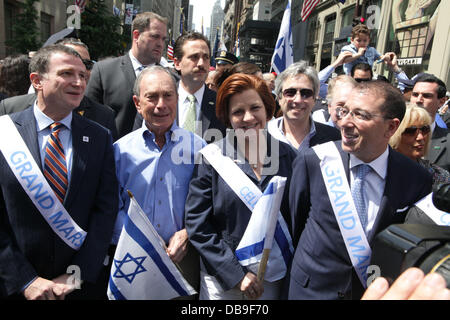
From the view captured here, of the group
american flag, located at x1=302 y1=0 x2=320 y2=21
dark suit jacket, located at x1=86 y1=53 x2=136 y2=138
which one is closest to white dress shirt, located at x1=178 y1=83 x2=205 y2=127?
dark suit jacket, located at x1=86 y1=53 x2=136 y2=138

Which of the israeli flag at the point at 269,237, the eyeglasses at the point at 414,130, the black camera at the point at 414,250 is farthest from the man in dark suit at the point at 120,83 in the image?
the black camera at the point at 414,250

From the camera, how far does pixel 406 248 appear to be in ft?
3.03

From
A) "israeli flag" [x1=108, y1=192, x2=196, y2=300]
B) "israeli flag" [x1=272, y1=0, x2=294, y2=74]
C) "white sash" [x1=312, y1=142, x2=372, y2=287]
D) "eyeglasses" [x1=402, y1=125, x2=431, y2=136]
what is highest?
"israeli flag" [x1=272, y1=0, x2=294, y2=74]

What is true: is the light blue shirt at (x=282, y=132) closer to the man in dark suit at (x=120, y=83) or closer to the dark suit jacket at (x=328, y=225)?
the dark suit jacket at (x=328, y=225)

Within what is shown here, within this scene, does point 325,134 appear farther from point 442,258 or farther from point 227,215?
point 442,258

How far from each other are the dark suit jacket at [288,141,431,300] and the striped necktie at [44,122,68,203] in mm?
1382

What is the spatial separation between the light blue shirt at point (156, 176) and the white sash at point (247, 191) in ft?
0.85

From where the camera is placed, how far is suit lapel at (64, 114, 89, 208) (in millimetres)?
1959

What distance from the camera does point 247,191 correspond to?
2.00m

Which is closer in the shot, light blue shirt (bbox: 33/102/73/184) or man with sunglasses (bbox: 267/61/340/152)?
light blue shirt (bbox: 33/102/73/184)

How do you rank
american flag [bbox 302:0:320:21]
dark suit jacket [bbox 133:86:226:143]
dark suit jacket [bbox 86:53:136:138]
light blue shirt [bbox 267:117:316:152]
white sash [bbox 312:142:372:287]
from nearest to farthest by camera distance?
white sash [bbox 312:142:372:287] < light blue shirt [bbox 267:117:316:152] < dark suit jacket [bbox 133:86:226:143] < dark suit jacket [bbox 86:53:136:138] < american flag [bbox 302:0:320:21]

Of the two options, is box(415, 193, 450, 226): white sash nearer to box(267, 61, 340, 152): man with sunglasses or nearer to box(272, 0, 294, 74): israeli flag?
box(267, 61, 340, 152): man with sunglasses

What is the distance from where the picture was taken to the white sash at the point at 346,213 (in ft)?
5.70

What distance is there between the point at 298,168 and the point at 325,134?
37.7 inches
